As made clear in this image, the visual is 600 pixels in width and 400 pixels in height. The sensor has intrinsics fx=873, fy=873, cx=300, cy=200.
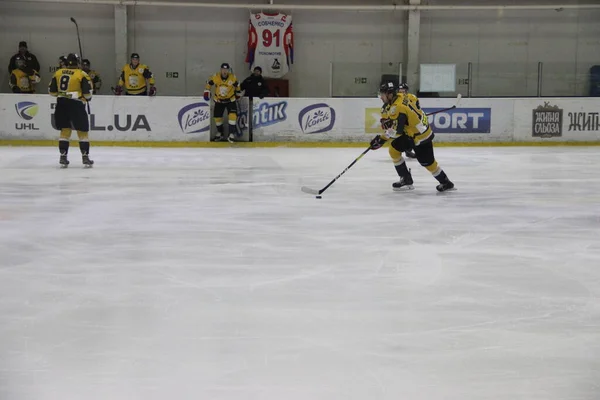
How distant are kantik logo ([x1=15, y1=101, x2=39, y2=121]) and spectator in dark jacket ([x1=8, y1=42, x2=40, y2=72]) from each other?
121 inches

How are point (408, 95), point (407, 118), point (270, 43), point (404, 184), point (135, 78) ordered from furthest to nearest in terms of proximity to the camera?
point (270, 43) < point (135, 78) < point (408, 95) < point (404, 184) < point (407, 118)

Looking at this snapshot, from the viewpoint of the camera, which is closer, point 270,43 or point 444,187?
point 444,187

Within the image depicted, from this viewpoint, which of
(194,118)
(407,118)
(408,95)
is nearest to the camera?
(407,118)

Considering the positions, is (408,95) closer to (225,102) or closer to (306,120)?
(306,120)

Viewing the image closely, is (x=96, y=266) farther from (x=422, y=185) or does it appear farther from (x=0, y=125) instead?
(x=0, y=125)

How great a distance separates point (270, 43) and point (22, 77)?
4881 millimetres

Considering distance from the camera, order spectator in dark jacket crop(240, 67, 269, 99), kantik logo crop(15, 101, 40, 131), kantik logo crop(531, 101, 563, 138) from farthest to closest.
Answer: spectator in dark jacket crop(240, 67, 269, 99) < kantik logo crop(531, 101, 563, 138) < kantik logo crop(15, 101, 40, 131)

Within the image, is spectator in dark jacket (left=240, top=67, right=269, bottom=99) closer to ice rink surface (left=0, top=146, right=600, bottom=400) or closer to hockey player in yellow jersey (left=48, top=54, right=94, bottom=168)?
hockey player in yellow jersey (left=48, top=54, right=94, bottom=168)

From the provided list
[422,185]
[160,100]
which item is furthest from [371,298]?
[160,100]

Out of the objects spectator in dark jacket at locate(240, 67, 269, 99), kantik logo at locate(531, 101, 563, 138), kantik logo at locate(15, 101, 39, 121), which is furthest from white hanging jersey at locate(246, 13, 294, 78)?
kantik logo at locate(531, 101, 563, 138)

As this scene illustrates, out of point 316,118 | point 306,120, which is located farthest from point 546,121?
point 306,120

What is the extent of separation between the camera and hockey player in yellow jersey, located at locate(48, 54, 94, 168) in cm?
979

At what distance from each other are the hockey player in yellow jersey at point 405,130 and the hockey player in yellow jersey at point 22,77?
1057cm

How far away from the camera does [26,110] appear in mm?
13891
